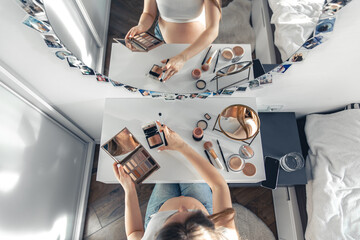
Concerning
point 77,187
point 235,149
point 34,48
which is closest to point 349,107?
point 235,149

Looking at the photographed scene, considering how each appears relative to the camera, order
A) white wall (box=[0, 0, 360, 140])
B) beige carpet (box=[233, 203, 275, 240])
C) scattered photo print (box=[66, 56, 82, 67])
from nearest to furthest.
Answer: white wall (box=[0, 0, 360, 140]) < scattered photo print (box=[66, 56, 82, 67]) < beige carpet (box=[233, 203, 275, 240])

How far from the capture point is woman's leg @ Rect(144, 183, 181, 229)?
116 centimetres

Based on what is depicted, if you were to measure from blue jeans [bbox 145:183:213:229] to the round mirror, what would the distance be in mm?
335

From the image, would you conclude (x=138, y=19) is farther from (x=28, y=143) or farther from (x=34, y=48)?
(x=28, y=143)

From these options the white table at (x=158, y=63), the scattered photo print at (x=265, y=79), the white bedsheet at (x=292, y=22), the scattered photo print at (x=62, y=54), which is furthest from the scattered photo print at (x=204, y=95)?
the scattered photo print at (x=62, y=54)

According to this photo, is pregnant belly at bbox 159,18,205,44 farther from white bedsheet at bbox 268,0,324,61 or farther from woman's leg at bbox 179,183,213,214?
woman's leg at bbox 179,183,213,214

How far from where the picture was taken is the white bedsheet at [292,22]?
30.5 inches

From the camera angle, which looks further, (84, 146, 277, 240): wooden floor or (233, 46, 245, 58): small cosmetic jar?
(84, 146, 277, 240): wooden floor

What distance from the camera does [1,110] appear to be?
973mm

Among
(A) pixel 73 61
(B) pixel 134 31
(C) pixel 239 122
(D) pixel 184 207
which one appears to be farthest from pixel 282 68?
(A) pixel 73 61

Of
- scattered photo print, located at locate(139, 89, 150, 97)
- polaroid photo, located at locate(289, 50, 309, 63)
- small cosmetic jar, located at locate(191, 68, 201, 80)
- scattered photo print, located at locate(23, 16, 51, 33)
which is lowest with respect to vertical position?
scattered photo print, located at locate(139, 89, 150, 97)

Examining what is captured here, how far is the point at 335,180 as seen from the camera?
1161 millimetres

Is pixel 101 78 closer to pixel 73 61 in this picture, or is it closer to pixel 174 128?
pixel 73 61

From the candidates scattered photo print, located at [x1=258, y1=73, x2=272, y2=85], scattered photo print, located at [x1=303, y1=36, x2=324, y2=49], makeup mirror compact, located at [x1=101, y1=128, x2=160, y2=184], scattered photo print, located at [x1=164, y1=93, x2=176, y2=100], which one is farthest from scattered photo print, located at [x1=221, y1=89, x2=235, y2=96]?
makeup mirror compact, located at [x1=101, y1=128, x2=160, y2=184]
